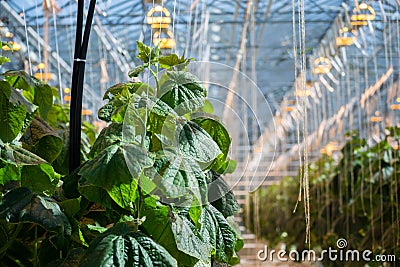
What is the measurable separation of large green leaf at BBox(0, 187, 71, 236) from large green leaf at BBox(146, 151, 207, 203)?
136 mm

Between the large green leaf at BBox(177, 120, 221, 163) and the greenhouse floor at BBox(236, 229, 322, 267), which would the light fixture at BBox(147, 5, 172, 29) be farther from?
the greenhouse floor at BBox(236, 229, 322, 267)

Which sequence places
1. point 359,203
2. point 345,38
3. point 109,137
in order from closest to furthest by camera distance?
point 109,137
point 359,203
point 345,38

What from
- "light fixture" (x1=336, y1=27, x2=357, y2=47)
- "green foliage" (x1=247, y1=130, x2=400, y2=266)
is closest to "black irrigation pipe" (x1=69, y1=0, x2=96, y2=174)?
"green foliage" (x1=247, y1=130, x2=400, y2=266)

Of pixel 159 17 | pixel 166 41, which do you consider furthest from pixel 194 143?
pixel 166 41

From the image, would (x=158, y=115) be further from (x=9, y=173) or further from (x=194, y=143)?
(x=9, y=173)

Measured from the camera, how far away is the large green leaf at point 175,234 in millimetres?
945

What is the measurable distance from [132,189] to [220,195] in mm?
190

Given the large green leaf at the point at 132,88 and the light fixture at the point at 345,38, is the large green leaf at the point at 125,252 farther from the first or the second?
the light fixture at the point at 345,38

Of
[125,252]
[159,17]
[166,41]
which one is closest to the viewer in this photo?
[125,252]

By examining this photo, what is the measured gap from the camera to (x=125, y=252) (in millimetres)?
874

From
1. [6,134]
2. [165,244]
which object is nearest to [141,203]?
[165,244]

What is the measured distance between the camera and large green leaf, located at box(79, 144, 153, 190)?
901mm

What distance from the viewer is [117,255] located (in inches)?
33.9

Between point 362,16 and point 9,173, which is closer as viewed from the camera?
point 9,173
